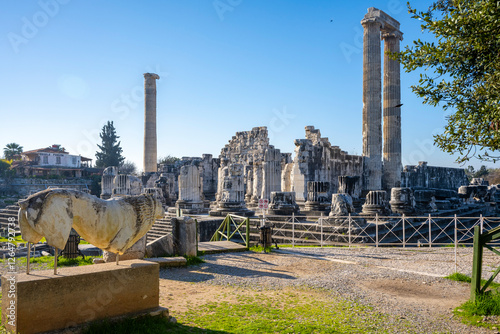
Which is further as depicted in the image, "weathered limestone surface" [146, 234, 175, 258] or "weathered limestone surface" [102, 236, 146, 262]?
"weathered limestone surface" [146, 234, 175, 258]

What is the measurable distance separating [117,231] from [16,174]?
2076 inches

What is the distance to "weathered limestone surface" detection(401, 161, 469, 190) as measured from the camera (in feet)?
126

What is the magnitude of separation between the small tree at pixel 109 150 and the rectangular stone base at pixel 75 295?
6203 centimetres

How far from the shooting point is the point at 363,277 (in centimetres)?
820

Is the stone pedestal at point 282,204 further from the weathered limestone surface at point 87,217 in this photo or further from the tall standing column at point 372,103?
the weathered limestone surface at point 87,217

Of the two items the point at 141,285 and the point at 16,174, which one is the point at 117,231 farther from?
the point at 16,174

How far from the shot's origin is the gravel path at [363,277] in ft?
19.6

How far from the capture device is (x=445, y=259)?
413 inches

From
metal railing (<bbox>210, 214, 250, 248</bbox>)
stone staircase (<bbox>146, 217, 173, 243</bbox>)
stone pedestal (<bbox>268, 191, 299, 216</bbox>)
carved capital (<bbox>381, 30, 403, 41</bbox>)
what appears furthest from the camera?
carved capital (<bbox>381, 30, 403, 41</bbox>)

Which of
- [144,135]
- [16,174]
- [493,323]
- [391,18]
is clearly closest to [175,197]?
[144,135]

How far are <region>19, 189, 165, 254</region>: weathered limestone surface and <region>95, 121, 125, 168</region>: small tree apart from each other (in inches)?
2423

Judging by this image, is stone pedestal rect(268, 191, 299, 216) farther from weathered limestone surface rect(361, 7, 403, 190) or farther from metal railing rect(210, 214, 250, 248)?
weathered limestone surface rect(361, 7, 403, 190)

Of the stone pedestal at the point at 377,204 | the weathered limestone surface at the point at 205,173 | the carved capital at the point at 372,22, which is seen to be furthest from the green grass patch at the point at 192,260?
the weathered limestone surface at the point at 205,173

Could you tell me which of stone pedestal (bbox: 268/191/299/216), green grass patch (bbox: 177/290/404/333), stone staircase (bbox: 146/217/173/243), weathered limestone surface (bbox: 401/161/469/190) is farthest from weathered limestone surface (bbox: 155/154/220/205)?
green grass patch (bbox: 177/290/404/333)
